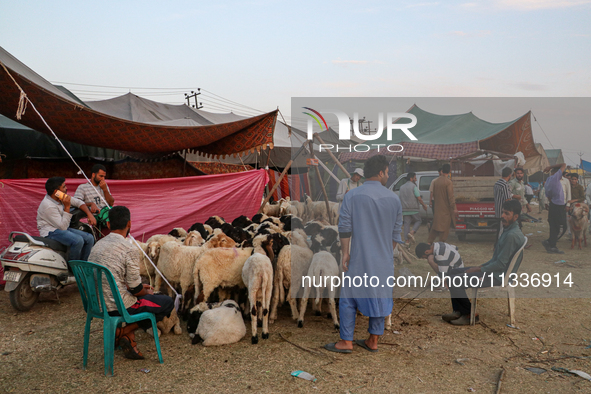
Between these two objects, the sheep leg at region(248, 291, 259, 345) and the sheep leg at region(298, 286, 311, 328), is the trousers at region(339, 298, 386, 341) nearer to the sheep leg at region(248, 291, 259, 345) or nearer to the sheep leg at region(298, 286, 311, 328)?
the sheep leg at region(298, 286, 311, 328)

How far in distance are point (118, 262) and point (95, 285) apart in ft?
0.90

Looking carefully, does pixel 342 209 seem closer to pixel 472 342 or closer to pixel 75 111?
pixel 472 342

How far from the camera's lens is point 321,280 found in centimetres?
492

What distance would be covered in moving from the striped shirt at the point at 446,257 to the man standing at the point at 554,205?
166 cm

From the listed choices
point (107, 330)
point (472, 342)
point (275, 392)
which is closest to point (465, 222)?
point (472, 342)

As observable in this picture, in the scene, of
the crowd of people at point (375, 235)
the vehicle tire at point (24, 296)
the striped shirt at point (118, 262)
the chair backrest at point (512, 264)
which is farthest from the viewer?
the vehicle tire at point (24, 296)

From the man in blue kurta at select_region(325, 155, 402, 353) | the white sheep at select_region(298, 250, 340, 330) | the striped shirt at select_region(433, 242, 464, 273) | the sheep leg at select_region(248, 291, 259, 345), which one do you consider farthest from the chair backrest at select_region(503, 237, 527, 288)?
the sheep leg at select_region(248, 291, 259, 345)

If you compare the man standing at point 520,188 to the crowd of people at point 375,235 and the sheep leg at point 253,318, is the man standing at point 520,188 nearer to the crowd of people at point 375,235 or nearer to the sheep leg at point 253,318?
the crowd of people at point 375,235

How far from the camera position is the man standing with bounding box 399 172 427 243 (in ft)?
18.9

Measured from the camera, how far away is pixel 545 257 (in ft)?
19.0

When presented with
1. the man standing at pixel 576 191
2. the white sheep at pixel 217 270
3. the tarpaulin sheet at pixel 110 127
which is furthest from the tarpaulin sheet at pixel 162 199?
A: the man standing at pixel 576 191

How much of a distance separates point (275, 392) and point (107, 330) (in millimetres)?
1576

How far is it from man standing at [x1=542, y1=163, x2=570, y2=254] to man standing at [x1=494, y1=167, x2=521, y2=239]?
0.79m

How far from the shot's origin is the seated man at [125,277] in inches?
145
